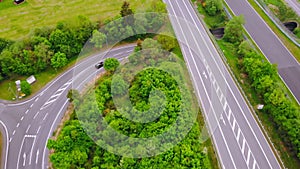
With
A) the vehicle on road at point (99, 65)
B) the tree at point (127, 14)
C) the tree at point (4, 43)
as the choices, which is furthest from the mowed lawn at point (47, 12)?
the vehicle on road at point (99, 65)

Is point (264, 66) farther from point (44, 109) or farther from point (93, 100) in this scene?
point (44, 109)

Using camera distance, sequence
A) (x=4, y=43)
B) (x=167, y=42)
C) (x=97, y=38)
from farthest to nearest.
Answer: (x=97, y=38) < (x=167, y=42) < (x=4, y=43)

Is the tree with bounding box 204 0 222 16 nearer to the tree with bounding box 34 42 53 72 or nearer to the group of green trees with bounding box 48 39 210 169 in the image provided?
the group of green trees with bounding box 48 39 210 169

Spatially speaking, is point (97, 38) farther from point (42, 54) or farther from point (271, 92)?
point (271, 92)

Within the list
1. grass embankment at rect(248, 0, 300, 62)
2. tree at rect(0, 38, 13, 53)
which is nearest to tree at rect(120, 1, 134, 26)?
tree at rect(0, 38, 13, 53)

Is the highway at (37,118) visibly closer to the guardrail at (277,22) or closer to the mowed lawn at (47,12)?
the mowed lawn at (47,12)

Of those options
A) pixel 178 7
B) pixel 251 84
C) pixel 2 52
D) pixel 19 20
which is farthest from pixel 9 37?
pixel 251 84

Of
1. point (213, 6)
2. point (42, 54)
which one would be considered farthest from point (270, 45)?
point (42, 54)
